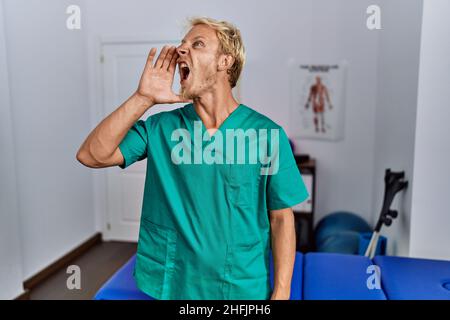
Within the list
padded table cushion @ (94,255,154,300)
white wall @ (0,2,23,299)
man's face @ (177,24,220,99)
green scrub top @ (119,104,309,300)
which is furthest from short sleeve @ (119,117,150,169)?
white wall @ (0,2,23,299)

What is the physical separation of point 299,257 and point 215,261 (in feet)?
1.67

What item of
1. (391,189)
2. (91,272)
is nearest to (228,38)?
(391,189)

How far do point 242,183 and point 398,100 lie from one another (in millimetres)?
826

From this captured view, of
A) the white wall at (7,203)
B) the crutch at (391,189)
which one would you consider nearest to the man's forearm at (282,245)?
the crutch at (391,189)

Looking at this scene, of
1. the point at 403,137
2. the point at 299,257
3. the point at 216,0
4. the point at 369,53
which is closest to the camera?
the point at 216,0

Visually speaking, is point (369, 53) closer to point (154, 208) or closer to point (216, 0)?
point (216, 0)

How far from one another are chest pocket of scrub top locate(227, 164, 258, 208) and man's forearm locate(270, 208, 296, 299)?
0.05 metres

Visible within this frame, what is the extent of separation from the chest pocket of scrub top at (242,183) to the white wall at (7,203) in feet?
3.85

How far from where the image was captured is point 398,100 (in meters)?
1.21

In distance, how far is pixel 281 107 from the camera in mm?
1159

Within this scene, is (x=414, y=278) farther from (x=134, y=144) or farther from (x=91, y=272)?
(x=91, y=272)

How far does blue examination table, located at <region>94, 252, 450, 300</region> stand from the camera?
32.6 inches

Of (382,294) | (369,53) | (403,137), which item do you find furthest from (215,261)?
(369,53)

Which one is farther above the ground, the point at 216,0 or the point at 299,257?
the point at 216,0
